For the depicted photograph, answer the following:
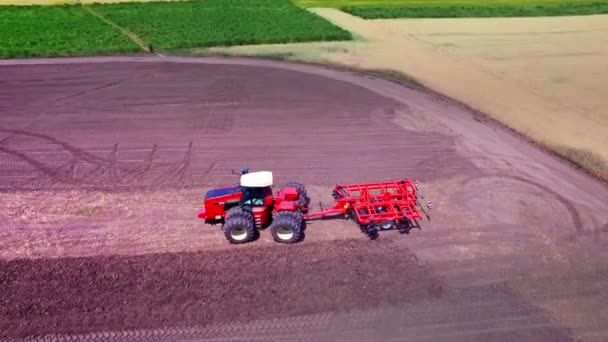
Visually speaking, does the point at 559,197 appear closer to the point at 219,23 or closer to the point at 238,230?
the point at 238,230

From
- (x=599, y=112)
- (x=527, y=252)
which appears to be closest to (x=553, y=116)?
(x=599, y=112)

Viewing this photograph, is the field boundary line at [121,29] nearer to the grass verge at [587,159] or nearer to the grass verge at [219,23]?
the grass verge at [219,23]

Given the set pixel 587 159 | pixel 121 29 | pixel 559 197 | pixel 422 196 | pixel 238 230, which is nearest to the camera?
pixel 238 230

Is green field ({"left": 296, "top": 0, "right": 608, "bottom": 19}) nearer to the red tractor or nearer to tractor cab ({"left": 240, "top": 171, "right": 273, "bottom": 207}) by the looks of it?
the red tractor

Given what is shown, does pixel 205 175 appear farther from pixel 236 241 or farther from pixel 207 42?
pixel 207 42

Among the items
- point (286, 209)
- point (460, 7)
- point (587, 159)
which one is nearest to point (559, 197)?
point (587, 159)
